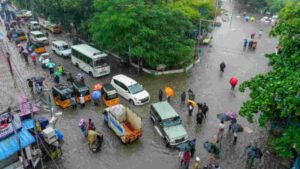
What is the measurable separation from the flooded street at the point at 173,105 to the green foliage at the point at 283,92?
4.96 metres

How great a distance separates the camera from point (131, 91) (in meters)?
24.8

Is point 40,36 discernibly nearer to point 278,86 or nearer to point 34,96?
point 34,96

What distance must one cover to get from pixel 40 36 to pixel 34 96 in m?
16.3

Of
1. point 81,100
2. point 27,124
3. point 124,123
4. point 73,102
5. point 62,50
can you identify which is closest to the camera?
point 27,124

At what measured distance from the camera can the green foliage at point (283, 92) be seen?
1267 cm

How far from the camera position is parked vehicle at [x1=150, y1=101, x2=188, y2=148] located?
63.7 feet

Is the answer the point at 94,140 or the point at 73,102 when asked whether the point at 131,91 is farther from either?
the point at 94,140

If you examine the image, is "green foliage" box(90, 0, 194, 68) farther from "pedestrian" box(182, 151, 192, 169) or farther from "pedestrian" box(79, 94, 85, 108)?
"pedestrian" box(182, 151, 192, 169)

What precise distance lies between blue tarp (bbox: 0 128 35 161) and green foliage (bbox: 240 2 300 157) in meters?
11.9

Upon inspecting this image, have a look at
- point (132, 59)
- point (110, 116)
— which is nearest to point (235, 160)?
point (110, 116)

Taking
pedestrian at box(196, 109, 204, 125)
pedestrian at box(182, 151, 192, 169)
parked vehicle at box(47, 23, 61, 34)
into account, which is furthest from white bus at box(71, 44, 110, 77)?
parked vehicle at box(47, 23, 61, 34)

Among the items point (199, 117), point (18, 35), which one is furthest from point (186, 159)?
point (18, 35)

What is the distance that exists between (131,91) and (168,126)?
19.7 feet

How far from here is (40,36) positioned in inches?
1555
